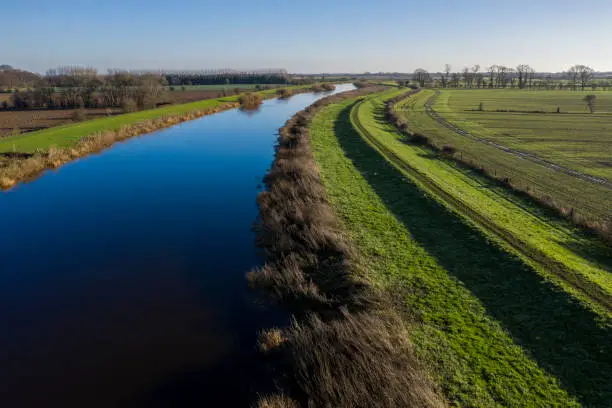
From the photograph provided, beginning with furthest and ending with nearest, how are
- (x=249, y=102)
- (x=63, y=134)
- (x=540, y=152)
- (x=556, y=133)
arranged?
(x=249, y=102)
(x=556, y=133)
(x=63, y=134)
(x=540, y=152)

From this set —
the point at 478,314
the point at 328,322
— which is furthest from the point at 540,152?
the point at 328,322

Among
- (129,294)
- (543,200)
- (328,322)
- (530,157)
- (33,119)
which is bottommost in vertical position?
(129,294)

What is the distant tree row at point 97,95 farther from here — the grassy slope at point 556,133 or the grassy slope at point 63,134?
the grassy slope at point 556,133

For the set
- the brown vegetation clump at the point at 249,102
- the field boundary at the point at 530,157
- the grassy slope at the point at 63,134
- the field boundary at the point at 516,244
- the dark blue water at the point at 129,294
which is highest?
the brown vegetation clump at the point at 249,102

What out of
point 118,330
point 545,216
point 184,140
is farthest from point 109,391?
point 184,140

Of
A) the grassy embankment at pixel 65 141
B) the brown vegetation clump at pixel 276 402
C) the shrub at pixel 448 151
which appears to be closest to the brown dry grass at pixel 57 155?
the grassy embankment at pixel 65 141

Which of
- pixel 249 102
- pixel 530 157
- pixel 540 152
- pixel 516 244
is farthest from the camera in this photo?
pixel 249 102

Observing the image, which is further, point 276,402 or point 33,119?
point 33,119

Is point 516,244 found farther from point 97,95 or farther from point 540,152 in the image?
point 97,95
